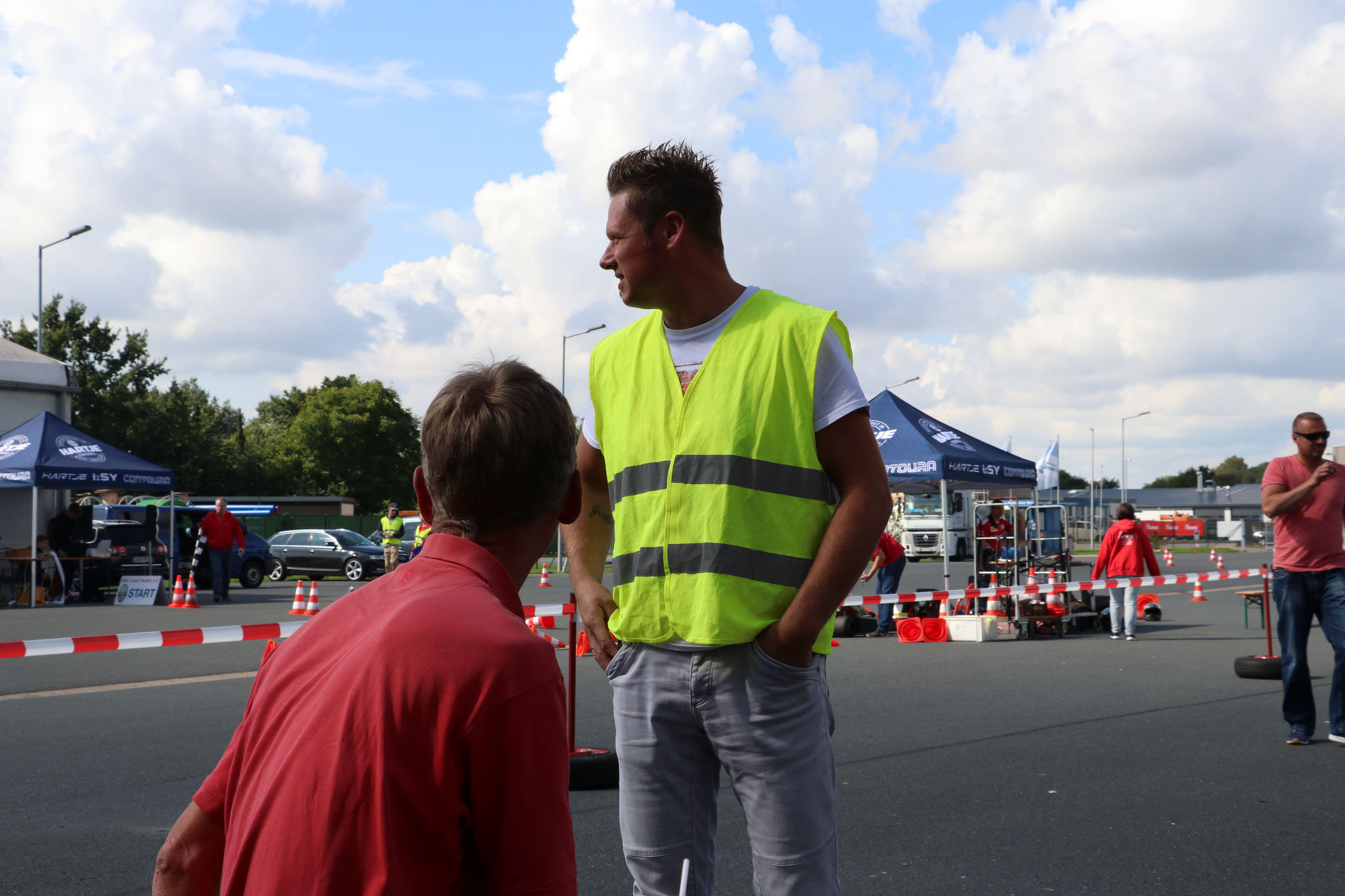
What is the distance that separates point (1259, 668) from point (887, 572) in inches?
233

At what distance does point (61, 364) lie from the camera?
24.8m

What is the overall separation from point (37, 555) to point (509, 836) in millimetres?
23368

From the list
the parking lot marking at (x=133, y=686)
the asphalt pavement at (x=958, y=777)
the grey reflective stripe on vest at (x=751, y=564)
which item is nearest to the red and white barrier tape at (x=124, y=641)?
A: the asphalt pavement at (x=958, y=777)

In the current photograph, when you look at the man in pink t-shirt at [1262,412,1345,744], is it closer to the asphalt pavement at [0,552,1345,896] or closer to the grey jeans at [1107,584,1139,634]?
the asphalt pavement at [0,552,1345,896]

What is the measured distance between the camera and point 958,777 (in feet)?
20.7

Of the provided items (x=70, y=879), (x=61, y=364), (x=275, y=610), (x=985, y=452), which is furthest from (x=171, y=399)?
(x=70, y=879)

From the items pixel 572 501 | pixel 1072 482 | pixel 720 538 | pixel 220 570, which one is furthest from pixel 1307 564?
pixel 1072 482

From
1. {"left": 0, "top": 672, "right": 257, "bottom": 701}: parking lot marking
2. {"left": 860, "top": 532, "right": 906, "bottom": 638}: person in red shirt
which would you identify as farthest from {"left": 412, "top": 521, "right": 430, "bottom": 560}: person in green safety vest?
{"left": 860, "top": 532, "right": 906, "bottom": 638}: person in red shirt

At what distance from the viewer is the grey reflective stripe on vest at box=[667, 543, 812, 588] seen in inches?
92.8

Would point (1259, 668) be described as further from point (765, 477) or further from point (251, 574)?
point (251, 574)

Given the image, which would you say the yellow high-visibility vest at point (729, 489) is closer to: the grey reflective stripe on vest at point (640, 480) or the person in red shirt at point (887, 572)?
the grey reflective stripe on vest at point (640, 480)

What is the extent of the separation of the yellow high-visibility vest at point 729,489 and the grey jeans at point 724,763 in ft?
0.24

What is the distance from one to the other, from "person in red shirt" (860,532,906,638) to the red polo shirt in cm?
1400

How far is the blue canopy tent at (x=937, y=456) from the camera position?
15234mm
